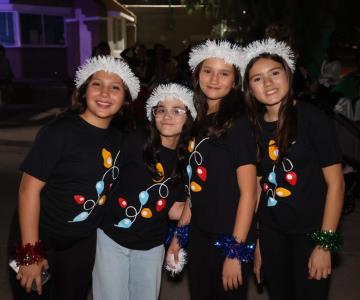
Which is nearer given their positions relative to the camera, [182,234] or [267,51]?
[267,51]

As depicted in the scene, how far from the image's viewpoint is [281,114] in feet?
8.54

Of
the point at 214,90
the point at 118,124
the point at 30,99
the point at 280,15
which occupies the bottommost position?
the point at 30,99

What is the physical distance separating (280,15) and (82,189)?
32.8ft

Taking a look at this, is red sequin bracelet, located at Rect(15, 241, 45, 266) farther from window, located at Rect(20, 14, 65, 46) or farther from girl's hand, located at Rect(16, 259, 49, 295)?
window, located at Rect(20, 14, 65, 46)

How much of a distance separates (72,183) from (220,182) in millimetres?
807

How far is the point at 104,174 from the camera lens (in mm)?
2654

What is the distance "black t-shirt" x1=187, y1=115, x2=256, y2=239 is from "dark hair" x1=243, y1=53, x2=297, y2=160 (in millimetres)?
106

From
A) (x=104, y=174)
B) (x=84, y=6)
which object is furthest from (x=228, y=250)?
(x=84, y=6)

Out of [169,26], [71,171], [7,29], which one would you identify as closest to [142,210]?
[71,171]

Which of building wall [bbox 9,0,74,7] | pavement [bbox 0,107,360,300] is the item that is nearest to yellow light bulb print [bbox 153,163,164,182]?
pavement [bbox 0,107,360,300]

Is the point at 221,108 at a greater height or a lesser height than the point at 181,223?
greater

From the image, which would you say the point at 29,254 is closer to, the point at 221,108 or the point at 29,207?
the point at 29,207

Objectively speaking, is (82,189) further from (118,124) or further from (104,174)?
(118,124)

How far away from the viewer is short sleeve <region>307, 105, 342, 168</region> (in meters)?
2.52
